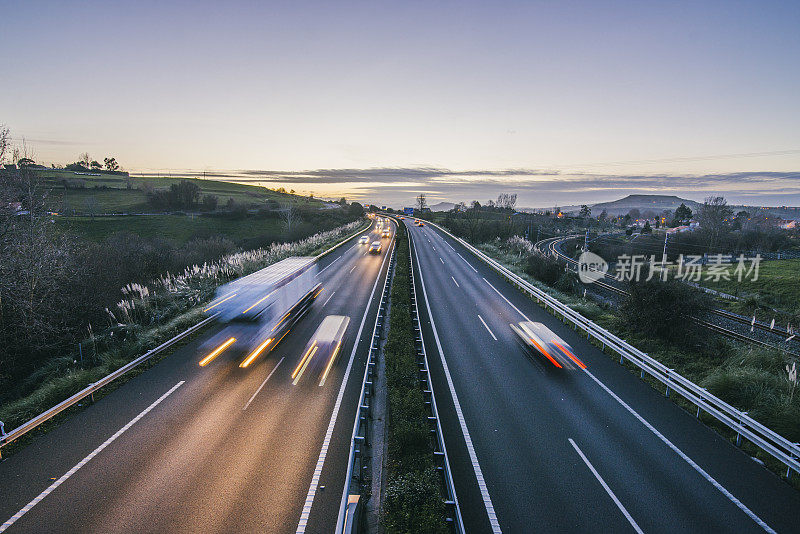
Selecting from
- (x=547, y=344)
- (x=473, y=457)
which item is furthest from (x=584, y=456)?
(x=547, y=344)

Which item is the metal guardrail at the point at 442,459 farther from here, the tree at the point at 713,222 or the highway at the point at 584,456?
the tree at the point at 713,222

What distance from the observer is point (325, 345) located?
15586mm

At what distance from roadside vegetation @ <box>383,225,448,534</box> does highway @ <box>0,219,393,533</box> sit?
133 cm

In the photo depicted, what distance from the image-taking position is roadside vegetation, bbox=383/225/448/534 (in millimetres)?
6297

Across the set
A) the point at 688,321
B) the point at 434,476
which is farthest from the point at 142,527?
the point at 688,321

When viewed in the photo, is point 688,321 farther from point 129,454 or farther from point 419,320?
point 129,454

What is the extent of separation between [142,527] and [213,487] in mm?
1317

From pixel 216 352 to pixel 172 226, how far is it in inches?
2334

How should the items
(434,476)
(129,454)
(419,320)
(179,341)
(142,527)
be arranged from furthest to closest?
(419,320) < (179,341) < (129,454) < (434,476) < (142,527)

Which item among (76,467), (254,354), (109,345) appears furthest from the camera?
(109,345)

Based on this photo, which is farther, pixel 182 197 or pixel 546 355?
pixel 182 197

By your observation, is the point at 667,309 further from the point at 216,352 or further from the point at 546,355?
the point at 216,352

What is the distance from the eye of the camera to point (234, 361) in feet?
45.3

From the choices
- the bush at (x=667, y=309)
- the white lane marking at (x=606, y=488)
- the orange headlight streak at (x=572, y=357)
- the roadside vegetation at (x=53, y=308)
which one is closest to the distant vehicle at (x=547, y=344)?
the orange headlight streak at (x=572, y=357)
